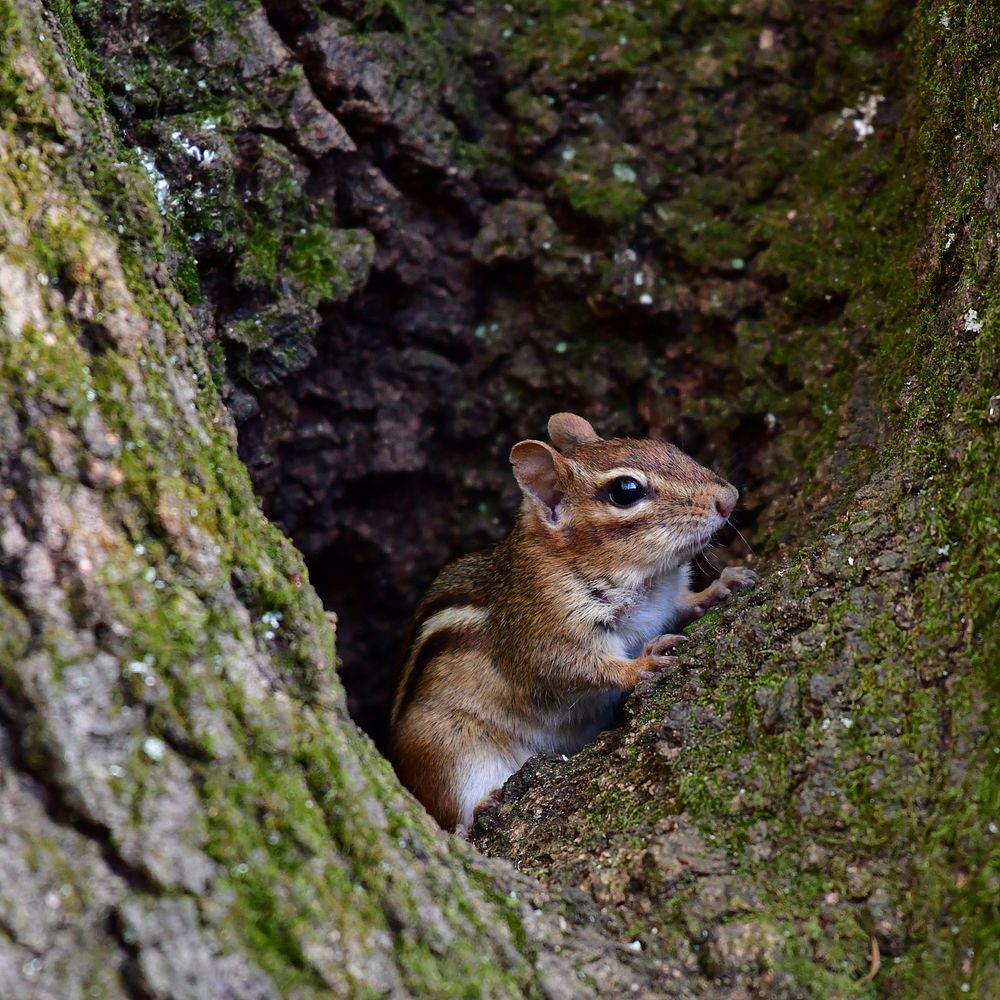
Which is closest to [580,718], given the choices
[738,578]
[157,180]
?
[738,578]

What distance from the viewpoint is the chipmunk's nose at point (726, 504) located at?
15.3 ft

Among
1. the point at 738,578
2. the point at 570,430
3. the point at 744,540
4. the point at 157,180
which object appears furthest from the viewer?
the point at 570,430

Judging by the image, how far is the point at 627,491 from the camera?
474cm

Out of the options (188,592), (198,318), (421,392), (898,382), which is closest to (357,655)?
(421,392)

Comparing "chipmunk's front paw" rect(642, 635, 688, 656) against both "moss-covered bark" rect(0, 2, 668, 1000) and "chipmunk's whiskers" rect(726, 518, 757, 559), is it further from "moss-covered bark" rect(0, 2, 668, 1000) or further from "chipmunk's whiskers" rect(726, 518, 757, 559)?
"moss-covered bark" rect(0, 2, 668, 1000)

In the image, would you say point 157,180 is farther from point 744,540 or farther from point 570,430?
point 744,540

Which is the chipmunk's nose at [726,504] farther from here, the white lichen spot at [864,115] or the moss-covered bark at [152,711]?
the moss-covered bark at [152,711]

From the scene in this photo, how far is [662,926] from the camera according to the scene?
2.95 m

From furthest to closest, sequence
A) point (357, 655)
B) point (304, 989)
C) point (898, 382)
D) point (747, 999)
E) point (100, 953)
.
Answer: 1. point (357, 655)
2. point (898, 382)
3. point (747, 999)
4. point (304, 989)
5. point (100, 953)

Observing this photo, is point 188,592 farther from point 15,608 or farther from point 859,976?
point 859,976

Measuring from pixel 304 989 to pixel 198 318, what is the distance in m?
2.83

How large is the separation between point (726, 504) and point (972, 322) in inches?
56.9

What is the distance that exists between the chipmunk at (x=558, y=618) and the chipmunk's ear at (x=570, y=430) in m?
0.28

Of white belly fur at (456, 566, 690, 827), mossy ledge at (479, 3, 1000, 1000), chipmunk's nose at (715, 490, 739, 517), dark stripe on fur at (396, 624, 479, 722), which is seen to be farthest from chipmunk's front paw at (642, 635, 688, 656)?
dark stripe on fur at (396, 624, 479, 722)
